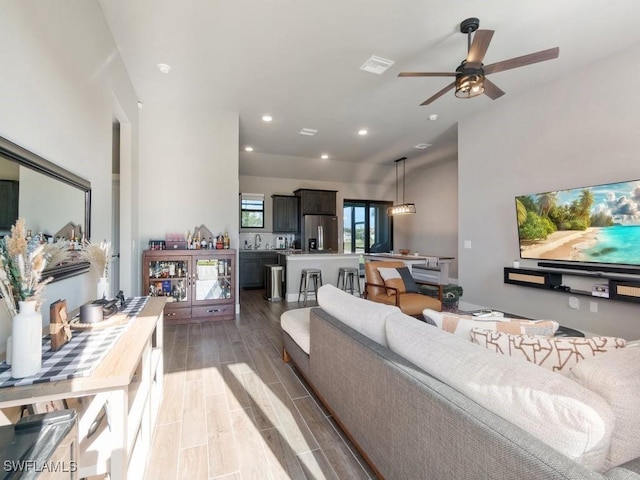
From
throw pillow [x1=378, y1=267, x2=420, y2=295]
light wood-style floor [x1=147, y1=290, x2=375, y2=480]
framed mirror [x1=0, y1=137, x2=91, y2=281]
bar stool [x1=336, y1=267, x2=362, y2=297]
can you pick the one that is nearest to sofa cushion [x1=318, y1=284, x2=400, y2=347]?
light wood-style floor [x1=147, y1=290, x2=375, y2=480]

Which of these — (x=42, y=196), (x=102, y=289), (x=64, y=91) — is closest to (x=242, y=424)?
(x=102, y=289)

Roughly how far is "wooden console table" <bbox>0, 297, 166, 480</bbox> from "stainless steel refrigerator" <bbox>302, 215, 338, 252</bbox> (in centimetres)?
603

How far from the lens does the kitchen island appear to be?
5707 mm

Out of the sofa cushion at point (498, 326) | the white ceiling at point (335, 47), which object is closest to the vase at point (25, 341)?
the sofa cushion at point (498, 326)

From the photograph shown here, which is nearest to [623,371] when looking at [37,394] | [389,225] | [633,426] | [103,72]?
[633,426]

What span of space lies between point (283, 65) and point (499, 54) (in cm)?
→ 242

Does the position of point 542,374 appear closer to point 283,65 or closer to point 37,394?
point 37,394

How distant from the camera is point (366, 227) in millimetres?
8914

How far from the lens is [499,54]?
10.4 feet

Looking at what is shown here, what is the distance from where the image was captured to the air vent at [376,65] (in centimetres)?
324

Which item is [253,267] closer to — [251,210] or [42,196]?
[251,210]

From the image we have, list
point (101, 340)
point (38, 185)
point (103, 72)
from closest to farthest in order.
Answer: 1. point (101, 340)
2. point (38, 185)
3. point (103, 72)

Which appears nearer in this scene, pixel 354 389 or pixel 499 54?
pixel 354 389

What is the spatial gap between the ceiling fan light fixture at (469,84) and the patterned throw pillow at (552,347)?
8.16ft
